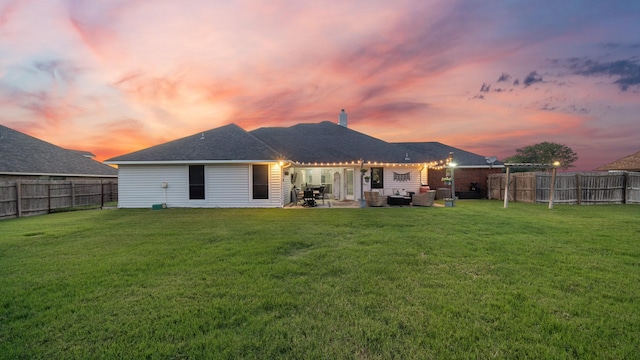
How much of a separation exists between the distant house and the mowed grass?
7.32m

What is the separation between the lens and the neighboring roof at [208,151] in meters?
13.8

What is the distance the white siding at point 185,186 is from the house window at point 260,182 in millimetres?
209

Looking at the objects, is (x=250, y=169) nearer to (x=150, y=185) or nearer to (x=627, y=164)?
(x=150, y=185)

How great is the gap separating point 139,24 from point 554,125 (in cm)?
2296

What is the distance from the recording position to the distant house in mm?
14070

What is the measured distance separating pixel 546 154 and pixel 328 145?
35331 millimetres

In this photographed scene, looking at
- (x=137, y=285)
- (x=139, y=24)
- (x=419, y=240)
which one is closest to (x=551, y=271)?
(x=419, y=240)

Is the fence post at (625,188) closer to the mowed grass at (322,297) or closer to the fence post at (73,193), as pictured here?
the mowed grass at (322,297)

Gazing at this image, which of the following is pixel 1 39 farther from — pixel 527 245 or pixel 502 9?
pixel 502 9

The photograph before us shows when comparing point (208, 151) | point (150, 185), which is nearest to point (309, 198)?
point (208, 151)

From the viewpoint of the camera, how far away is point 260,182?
14180mm

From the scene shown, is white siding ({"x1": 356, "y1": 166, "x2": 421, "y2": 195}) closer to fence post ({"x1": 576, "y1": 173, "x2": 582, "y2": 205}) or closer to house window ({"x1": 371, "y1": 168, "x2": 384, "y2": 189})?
house window ({"x1": 371, "y1": 168, "x2": 384, "y2": 189})

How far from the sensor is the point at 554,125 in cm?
1739

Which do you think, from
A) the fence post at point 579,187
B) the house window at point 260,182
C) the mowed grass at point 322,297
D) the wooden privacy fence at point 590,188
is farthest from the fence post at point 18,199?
the fence post at point 579,187
